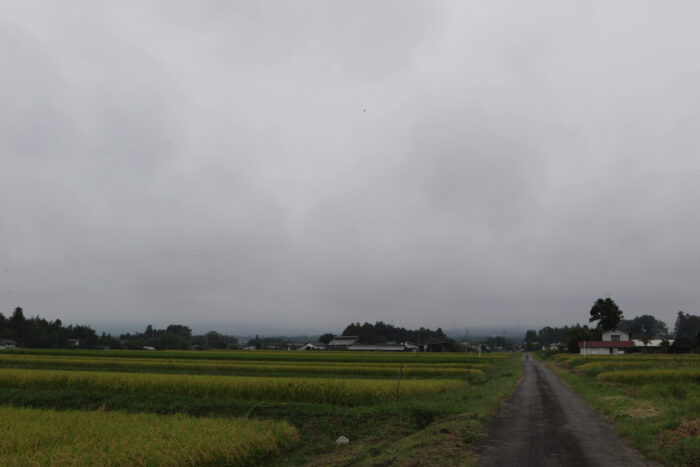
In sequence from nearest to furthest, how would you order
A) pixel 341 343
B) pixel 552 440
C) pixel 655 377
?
pixel 552 440, pixel 655 377, pixel 341 343

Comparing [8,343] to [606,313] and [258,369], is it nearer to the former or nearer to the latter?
[258,369]

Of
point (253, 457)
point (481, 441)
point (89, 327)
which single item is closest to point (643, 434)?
point (481, 441)

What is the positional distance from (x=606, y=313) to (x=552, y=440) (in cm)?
11738

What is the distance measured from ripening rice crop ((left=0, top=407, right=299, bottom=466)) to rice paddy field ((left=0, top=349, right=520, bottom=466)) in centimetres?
3

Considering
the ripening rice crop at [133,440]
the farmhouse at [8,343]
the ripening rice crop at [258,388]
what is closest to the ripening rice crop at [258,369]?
the ripening rice crop at [258,388]

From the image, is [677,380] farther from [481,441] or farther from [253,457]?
[253,457]

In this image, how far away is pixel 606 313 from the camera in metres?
116

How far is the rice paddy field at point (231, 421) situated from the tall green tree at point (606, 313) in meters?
99.6

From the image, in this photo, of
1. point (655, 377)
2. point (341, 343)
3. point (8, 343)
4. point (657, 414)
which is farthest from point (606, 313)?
point (8, 343)

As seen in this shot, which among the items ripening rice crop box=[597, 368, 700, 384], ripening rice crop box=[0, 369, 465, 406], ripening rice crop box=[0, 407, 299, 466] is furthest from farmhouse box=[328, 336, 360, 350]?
ripening rice crop box=[0, 407, 299, 466]

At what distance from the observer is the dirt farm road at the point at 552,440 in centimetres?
1204

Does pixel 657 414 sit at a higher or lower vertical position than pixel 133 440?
lower

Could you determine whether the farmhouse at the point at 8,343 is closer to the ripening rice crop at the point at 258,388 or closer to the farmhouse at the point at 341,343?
the farmhouse at the point at 341,343

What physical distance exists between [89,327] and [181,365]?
108 metres
